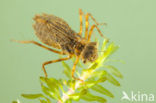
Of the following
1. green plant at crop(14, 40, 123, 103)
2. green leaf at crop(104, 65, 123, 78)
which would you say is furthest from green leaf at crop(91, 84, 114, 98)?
green leaf at crop(104, 65, 123, 78)

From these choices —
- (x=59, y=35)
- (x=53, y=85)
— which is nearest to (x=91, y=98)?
(x=53, y=85)

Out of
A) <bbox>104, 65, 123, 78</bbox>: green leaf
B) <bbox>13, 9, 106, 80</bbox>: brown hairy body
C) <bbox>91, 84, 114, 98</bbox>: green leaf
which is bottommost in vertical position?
<bbox>91, 84, 114, 98</bbox>: green leaf

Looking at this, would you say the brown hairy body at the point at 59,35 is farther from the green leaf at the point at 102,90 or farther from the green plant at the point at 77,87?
the green leaf at the point at 102,90

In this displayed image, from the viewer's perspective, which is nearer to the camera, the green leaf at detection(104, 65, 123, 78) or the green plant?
the green plant

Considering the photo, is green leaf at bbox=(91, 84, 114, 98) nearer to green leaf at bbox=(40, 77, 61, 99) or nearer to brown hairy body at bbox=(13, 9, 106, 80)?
green leaf at bbox=(40, 77, 61, 99)

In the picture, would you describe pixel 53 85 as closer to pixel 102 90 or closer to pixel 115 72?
pixel 102 90

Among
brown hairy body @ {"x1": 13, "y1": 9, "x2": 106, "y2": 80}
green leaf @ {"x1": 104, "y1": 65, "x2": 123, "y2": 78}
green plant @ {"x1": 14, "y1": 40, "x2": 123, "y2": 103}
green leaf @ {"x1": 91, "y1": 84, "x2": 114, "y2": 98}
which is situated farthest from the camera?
brown hairy body @ {"x1": 13, "y1": 9, "x2": 106, "y2": 80}

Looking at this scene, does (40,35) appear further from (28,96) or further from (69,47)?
(28,96)

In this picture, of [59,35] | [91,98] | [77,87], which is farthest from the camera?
[59,35]

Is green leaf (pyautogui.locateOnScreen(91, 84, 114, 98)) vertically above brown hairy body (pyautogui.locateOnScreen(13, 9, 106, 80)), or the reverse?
brown hairy body (pyautogui.locateOnScreen(13, 9, 106, 80))

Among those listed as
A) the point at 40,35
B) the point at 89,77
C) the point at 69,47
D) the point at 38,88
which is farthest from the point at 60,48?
the point at 38,88

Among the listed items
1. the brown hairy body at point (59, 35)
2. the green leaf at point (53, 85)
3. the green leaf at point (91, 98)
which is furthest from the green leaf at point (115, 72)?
the brown hairy body at point (59, 35)

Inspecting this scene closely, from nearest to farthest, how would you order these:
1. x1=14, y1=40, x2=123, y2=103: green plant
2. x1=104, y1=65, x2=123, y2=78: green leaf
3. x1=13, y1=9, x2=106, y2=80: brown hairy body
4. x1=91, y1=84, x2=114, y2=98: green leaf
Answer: x1=14, y1=40, x2=123, y2=103: green plant, x1=91, y1=84, x2=114, y2=98: green leaf, x1=104, y1=65, x2=123, y2=78: green leaf, x1=13, y1=9, x2=106, y2=80: brown hairy body
